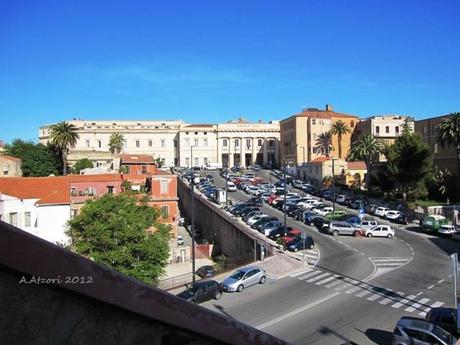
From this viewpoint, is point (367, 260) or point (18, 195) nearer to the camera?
point (367, 260)

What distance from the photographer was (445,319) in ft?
67.5

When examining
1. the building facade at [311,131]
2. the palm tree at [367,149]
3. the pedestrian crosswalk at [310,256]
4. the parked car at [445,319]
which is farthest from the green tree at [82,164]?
the parked car at [445,319]

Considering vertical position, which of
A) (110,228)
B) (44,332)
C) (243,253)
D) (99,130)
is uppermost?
(99,130)

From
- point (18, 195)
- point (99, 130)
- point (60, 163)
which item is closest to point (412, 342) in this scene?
point (18, 195)

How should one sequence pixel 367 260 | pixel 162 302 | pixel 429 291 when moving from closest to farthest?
pixel 162 302 < pixel 429 291 < pixel 367 260

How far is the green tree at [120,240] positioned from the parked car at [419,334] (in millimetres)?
18291

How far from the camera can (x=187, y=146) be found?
154125 millimetres

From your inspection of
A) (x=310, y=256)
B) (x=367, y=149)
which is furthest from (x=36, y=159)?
(x=310, y=256)

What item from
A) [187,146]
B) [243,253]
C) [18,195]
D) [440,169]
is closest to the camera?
[243,253]

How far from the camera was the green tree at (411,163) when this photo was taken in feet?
204

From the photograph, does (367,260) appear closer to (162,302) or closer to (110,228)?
(110,228)

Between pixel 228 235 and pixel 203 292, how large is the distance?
82.7ft

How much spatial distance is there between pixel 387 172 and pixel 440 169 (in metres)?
14.7

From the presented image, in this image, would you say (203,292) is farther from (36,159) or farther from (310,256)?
(36,159)
